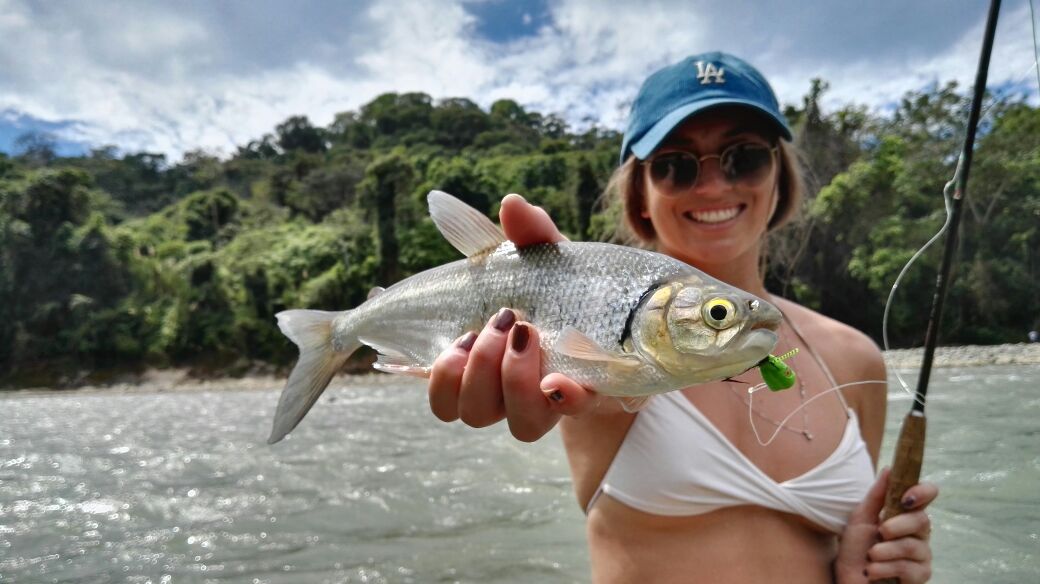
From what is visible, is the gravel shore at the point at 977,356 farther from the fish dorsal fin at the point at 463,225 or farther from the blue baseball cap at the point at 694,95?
the fish dorsal fin at the point at 463,225

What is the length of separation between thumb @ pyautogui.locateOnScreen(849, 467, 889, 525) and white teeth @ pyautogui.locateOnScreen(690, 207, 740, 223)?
3.76 feet

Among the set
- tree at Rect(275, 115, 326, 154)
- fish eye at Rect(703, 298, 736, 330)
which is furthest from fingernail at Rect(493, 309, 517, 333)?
tree at Rect(275, 115, 326, 154)

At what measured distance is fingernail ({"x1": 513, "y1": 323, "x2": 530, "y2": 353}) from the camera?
1.54 m

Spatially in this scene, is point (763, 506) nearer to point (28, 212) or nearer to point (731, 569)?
point (731, 569)

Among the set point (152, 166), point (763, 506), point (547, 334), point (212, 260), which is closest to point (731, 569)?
point (763, 506)

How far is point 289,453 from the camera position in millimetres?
9609

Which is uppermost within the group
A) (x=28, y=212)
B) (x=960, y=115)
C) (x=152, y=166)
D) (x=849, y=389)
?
(x=152, y=166)

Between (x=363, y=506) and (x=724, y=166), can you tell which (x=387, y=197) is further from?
(x=724, y=166)

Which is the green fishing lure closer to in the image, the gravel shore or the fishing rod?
the fishing rod

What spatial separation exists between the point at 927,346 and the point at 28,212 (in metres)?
52.2

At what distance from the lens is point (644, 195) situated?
2715 millimetres

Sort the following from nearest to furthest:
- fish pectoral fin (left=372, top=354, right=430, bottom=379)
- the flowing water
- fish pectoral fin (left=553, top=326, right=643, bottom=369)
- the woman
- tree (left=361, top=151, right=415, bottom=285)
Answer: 1. fish pectoral fin (left=553, top=326, right=643, bottom=369)
2. fish pectoral fin (left=372, top=354, right=430, bottom=379)
3. the woman
4. the flowing water
5. tree (left=361, top=151, right=415, bottom=285)

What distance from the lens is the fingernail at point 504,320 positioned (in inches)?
63.0

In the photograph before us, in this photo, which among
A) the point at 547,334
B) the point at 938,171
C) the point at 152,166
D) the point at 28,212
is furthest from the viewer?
the point at 152,166
